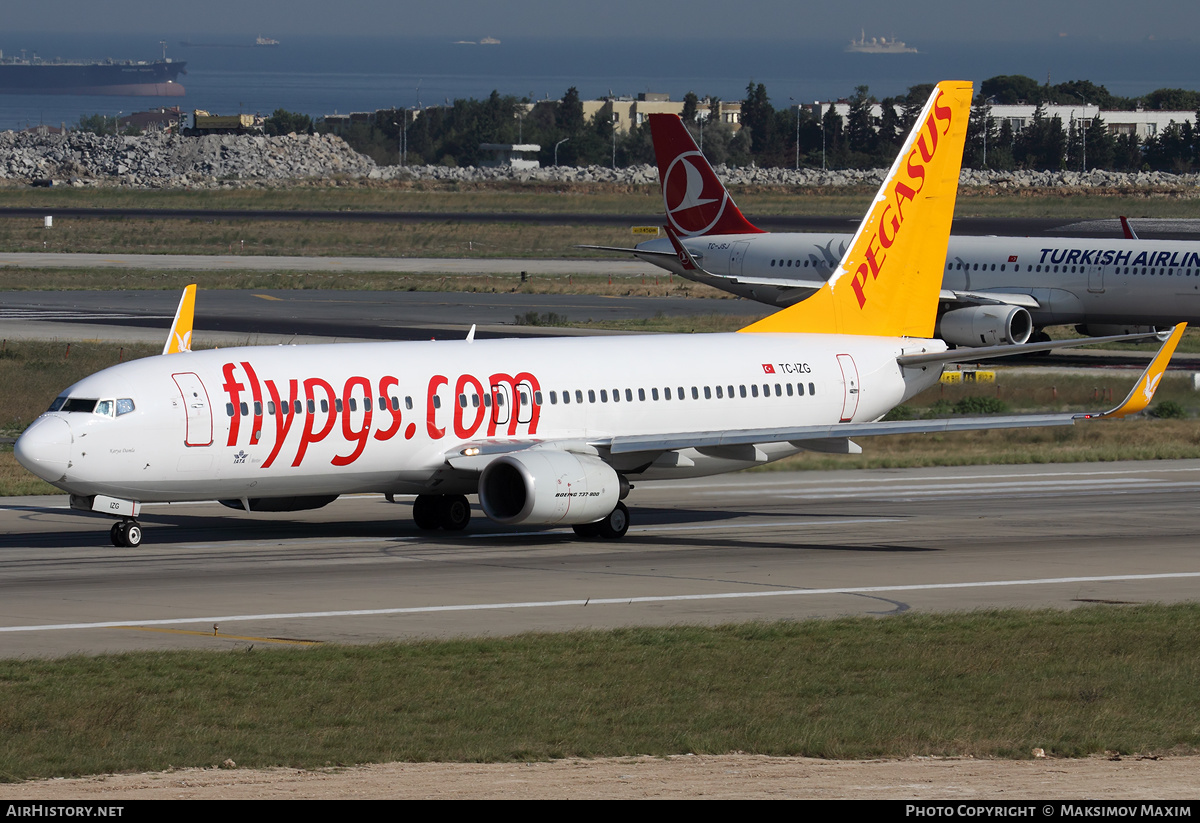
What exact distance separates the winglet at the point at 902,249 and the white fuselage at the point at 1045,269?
1151 inches

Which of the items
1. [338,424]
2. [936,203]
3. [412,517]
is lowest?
[412,517]

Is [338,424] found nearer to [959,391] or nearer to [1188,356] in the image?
[959,391]

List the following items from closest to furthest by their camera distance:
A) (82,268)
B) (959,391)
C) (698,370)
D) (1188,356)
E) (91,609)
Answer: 1. (91,609)
2. (698,370)
3. (959,391)
4. (1188,356)
5. (82,268)

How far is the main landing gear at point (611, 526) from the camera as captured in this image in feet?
114

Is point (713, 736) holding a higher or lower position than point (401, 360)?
lower

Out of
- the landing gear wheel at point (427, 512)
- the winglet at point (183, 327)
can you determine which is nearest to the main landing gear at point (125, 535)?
the winglet at point (183, 327)

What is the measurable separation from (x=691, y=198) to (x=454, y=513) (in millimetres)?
42845

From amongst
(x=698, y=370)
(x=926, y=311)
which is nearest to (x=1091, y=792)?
(x=698, y=370)

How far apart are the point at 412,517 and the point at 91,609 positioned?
12471 millimetres

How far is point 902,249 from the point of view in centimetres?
4141

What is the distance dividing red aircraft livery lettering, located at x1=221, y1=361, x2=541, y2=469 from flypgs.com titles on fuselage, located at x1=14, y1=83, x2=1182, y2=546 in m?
0.04

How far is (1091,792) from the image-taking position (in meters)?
15.0

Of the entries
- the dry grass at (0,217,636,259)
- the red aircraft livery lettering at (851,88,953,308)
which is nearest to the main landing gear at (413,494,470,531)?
the red aircraft livery lettering at (851,88,953,308)

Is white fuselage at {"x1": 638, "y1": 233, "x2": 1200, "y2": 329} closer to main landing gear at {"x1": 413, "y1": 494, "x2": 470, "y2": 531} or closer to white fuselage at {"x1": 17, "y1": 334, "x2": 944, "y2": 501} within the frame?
white fuselage at {"x1": 17, "y1": 334, "x2": 944, "y2": 501}
